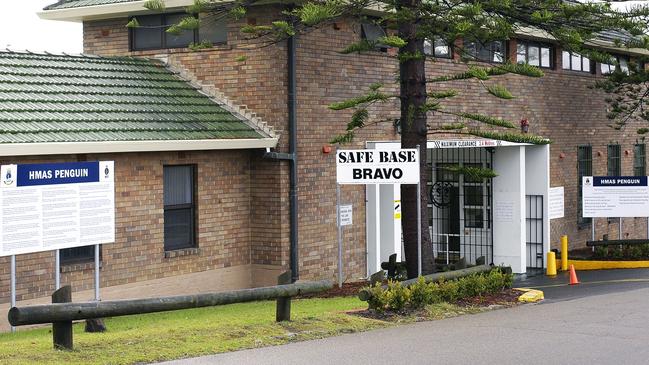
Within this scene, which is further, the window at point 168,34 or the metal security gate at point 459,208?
the metal security gate at point 459,208

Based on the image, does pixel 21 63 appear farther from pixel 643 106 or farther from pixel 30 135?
pixel 643 106

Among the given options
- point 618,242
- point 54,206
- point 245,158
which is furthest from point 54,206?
point 618,242

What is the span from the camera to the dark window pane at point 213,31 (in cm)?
2080

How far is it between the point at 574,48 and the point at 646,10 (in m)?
1.81

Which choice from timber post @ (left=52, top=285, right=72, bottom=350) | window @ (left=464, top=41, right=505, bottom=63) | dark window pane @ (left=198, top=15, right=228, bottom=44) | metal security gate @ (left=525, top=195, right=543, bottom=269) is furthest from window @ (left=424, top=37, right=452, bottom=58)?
timber post @ (left=52, top=285, right=72, bottom=350)

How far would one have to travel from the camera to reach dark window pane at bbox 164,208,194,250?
18.8m

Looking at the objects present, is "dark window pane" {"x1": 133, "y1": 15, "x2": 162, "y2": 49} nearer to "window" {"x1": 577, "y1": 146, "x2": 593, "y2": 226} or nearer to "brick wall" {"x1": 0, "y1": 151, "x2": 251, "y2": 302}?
"brick wall" {"x1": 0, "y1": 151, "x2": 251, "y2": 302}

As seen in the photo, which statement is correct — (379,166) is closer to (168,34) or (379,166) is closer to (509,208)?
(168,34)

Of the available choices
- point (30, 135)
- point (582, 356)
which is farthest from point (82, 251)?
point (582, 356)

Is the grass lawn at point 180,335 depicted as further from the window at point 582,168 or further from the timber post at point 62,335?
the window at point 582,168

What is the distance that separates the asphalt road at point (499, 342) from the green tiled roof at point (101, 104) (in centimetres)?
590

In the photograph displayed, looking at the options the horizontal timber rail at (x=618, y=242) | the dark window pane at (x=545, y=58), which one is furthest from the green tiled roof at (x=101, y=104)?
the horizontal timber rail at (x=618, y=242)

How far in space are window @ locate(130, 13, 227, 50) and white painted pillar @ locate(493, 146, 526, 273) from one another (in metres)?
9.17

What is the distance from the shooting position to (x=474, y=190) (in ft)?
93.0
